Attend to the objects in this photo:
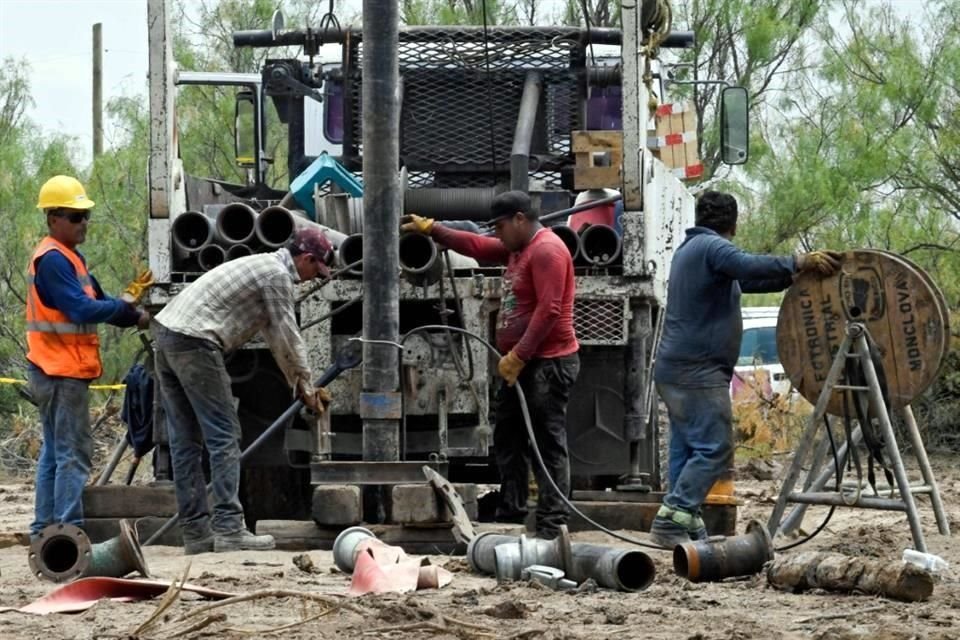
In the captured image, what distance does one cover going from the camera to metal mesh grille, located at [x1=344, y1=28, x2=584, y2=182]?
37.8ft

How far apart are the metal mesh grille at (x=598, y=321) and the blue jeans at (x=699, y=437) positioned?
0.63 m

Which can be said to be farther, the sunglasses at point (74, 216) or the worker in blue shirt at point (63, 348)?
the sunglasses at point (74, 216)

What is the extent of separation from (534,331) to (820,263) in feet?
4.69

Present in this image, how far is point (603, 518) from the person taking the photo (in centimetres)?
1018

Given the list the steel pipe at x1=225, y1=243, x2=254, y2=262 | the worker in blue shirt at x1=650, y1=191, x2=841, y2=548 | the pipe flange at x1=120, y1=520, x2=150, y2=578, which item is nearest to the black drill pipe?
the steel pipe at x1=225, y1=243, x2=254, y2=262

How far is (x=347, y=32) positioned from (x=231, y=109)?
1013cm

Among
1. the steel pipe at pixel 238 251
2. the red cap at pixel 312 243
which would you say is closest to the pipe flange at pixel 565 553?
the red cap at pixel 312 243

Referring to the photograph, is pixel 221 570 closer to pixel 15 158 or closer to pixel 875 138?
pixel 875 138

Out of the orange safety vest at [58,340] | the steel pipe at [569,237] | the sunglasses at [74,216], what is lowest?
the orange safety vest at [58,340]

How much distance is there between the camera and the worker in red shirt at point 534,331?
31.6ft

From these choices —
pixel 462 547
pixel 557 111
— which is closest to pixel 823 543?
pixel 462 547

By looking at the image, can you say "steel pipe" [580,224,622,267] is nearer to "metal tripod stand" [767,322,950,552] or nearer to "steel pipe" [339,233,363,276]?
"steel pipe" [339,233,363,276]

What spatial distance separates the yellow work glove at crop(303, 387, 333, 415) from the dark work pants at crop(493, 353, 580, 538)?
914 millimetres

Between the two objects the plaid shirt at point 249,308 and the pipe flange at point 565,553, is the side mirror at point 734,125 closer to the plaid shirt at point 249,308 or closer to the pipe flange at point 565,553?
the plaid shirt at point 249,308
